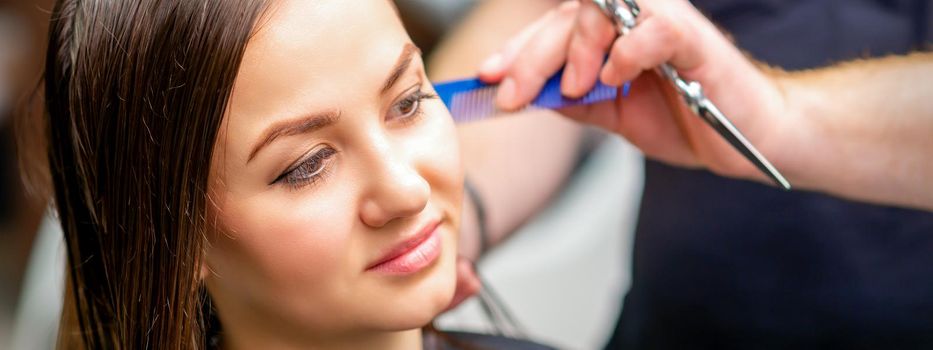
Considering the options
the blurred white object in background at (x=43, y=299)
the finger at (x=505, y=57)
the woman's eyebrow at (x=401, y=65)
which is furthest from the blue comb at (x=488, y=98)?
the blurred white object in background at (x=43, y=299)

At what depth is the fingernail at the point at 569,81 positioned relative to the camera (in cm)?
73

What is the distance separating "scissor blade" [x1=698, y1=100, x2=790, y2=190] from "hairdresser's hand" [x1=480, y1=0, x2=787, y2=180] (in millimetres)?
45

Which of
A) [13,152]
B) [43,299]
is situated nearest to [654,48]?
[43,299]

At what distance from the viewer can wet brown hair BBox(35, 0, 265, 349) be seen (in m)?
0.56

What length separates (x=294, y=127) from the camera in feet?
1.86

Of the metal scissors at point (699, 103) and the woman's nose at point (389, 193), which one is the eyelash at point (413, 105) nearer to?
the woman's nose at point (389, 193)

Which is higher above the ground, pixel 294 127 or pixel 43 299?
pixel 294 127

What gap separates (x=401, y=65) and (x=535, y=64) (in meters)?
0.15

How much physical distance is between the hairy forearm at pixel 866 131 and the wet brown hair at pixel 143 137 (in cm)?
44

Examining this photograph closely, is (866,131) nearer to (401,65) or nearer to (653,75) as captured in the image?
(653,75)

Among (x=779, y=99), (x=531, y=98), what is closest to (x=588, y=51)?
(x=531, y=98)

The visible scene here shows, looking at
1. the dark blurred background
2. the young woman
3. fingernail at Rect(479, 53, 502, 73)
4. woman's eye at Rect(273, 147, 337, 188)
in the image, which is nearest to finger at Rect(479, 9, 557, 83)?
fingernail at Rect(479, 53, 502, 73)

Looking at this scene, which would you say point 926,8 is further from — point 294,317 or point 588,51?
point 294,317

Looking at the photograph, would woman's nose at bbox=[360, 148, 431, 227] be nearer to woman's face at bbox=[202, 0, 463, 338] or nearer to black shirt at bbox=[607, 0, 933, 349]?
woman's face at bbox=[202, 0, 463, 338]
